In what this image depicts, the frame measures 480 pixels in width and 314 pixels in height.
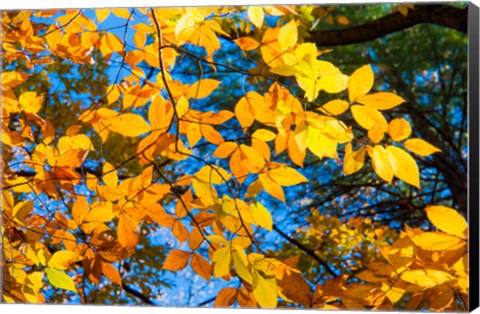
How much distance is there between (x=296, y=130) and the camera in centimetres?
199

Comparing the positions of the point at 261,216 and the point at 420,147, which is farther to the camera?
the point at 261,216

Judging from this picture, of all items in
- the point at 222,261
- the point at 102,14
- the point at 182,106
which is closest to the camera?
the point at 182,106

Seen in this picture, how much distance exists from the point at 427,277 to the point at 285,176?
0.47 meters

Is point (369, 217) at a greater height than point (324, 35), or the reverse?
point (324, 35)

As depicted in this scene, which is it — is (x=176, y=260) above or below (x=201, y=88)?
below

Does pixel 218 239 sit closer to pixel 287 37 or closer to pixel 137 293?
pixel 137 293

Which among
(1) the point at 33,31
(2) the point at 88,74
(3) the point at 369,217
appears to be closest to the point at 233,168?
(3) the point at 369,217

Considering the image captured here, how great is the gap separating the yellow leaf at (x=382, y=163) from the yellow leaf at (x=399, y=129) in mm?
92

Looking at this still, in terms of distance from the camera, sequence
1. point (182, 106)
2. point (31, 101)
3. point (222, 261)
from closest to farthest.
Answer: point (182, 106), point (222, 261), point (31, 101)

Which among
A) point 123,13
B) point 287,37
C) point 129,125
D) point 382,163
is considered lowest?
point 382,163

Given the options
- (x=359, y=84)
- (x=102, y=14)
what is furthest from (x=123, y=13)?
(x=359, y=84)

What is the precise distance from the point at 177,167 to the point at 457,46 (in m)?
0.87

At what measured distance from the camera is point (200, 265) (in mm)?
2277

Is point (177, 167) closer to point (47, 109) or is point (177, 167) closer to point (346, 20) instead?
point (47, 109)
